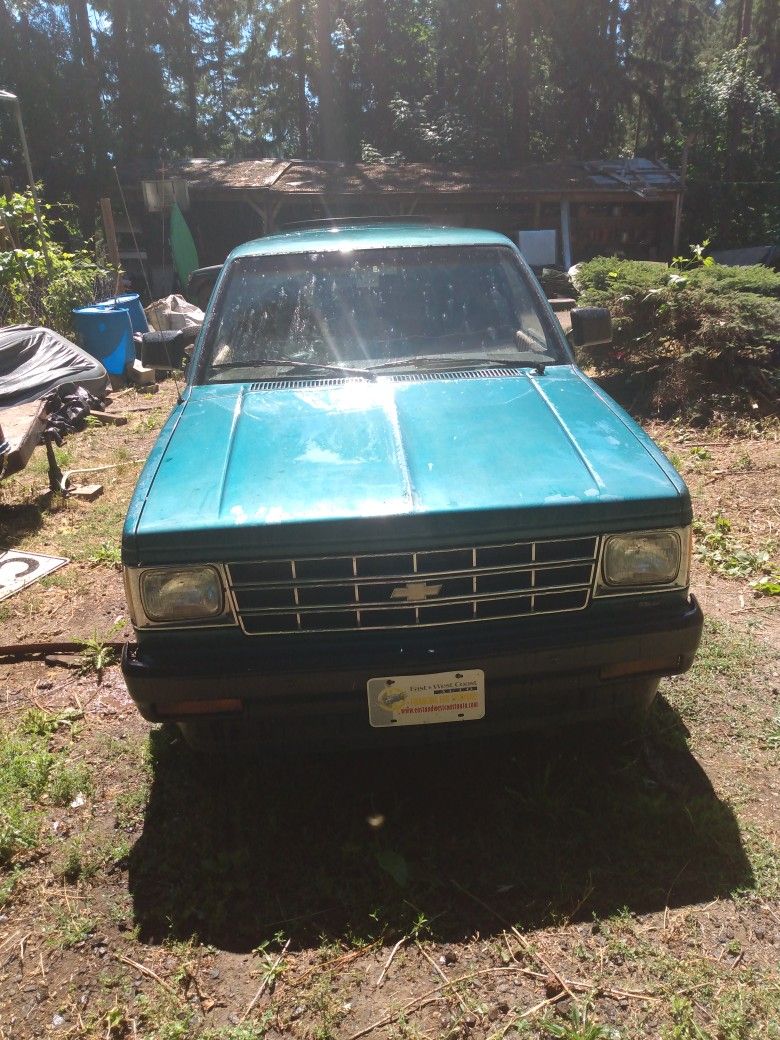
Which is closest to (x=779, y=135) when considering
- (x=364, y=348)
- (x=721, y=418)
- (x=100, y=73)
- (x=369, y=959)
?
(x=721, y=418)

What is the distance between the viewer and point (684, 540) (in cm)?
248

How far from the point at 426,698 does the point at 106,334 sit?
858 cm

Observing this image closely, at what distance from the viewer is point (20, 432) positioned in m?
5.46

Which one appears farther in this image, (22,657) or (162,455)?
(22,657)

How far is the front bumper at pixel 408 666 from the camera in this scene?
7.79 ft

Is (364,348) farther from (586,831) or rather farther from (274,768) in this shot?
(586,831)

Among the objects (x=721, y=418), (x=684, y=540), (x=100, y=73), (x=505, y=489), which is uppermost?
(x=100, y=73)

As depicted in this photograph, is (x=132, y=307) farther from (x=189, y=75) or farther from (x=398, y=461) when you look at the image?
Result: (x=189, y=75)

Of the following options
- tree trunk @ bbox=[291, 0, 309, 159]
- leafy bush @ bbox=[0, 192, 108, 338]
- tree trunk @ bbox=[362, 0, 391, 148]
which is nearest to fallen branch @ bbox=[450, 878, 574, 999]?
leafy bush @ bbox=[0, 192, 108, 338]

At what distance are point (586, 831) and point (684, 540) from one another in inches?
40.0

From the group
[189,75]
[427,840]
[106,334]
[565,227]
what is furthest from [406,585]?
[189,75]

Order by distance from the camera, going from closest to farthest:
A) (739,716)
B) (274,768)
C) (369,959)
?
Answer: (369,959) → (274,768) → (739,716)

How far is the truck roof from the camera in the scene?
3.91 m

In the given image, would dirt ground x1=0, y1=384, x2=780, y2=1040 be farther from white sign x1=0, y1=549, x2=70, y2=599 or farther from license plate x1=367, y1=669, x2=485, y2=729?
white sign x1=0, y1=549, x2=70, y2=599
